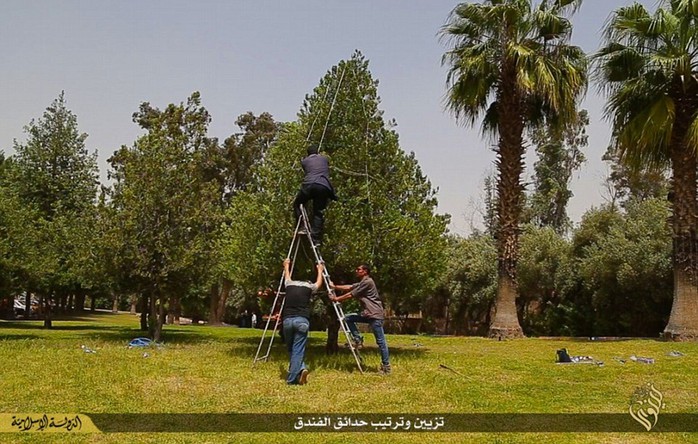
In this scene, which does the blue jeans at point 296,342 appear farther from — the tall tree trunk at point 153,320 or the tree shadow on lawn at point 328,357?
the tall tree trunk at point 153,320

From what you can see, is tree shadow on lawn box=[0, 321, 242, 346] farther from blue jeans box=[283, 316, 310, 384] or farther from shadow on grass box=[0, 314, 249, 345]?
blue jeans box=[283, 316, 310, 384]

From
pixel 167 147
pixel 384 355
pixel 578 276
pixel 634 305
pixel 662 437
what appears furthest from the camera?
pixel 578 276

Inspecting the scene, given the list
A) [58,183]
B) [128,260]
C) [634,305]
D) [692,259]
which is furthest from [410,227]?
[58,183]

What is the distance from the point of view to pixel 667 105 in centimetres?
1809

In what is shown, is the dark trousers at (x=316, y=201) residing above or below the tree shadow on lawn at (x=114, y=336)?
above

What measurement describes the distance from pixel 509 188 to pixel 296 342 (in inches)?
527

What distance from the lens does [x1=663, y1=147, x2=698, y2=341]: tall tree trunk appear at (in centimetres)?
1808

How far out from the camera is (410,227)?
1326 centimetres

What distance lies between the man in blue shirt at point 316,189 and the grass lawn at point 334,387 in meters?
2.71

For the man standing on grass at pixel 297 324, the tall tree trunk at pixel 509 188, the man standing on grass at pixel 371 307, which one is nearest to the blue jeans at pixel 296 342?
the man standing on grass at pixel 297 324

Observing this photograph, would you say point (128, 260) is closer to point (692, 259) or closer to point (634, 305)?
point (692, 259)

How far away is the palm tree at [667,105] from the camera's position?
59.5ft

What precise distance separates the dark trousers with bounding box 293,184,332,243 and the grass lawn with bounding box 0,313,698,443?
261cm

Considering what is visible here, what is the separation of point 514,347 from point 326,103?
8666 mm
